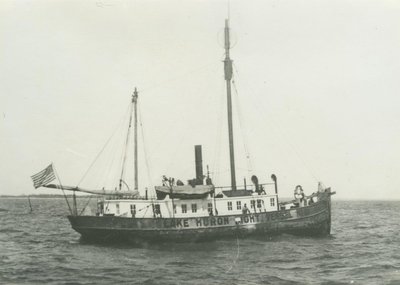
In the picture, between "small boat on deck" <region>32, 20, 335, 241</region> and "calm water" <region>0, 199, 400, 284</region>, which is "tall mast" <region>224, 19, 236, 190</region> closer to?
"small boat on deck" <region>32, 20, 335, 241</region>

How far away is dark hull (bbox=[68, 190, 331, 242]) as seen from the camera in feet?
90.2

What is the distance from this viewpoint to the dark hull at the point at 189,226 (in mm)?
27484

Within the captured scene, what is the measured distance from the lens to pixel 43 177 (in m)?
25.2

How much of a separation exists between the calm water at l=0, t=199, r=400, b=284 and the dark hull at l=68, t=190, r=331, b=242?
624 millimetres

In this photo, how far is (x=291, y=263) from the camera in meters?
22.2

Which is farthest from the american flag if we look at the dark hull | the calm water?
the calm water

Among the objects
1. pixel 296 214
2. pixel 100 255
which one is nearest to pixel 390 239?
pixel 296 214

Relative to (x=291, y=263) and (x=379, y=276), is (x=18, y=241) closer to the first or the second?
(x=291, y=263)

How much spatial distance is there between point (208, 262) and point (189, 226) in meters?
6.03

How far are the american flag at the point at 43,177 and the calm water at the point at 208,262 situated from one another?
3937 mm

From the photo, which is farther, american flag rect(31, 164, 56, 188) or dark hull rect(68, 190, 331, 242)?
dark hull rect(68, 190, 331, 242)

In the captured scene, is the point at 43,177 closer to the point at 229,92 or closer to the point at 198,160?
the point at 198,160

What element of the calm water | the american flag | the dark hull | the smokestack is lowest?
the calm water

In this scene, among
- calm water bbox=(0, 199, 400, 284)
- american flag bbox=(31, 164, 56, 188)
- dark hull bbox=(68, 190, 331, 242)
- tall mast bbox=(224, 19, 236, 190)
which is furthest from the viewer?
tall mast bbox=(224, 19, 236, 190)
